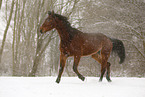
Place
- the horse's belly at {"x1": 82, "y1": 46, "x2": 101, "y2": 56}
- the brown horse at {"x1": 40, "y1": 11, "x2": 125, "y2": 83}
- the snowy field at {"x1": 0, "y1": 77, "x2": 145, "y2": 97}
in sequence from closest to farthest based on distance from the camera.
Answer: the snowy field at {"x1": 0, "y1": 77, "x2": 145, "y2": 97}
the brown horse at {"x1": 40, "y1": 11, "x2": 125, "y2": 83}
the horse's belly at {"x1": 82, "y1": 46, "x2": 101, "y2": 56}

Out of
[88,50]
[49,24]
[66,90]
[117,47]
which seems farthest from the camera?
[117,47]

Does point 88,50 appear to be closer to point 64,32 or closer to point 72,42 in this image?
point 72,42

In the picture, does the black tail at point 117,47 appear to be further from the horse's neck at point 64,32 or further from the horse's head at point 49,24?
the horse's head at point 49,24

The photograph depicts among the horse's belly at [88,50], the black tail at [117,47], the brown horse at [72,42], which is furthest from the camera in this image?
the black tail at [117,47]

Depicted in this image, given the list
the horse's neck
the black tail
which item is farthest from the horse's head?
the black tail

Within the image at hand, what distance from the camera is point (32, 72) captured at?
26.9ft

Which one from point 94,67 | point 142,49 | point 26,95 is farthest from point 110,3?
point 26,95

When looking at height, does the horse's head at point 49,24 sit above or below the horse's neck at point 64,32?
above

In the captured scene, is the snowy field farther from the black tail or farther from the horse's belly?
the black tail

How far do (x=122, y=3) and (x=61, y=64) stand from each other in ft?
22.7

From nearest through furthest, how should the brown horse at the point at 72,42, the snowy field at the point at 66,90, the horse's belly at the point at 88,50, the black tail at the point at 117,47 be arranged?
the snowy field at the point at 66,90 → the brown horse at the point at 72,42 → the horse's belly at the point at 88,50 → the black tail at the point at 117,47

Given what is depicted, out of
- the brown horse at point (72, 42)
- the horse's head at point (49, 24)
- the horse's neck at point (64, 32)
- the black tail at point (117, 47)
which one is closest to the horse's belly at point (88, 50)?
the brown horse at point (72, 42)

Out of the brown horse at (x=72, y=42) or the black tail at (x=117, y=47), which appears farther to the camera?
the black tail at (x=117, y=47)

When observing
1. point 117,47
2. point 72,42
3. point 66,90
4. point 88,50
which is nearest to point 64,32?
point 72,42
